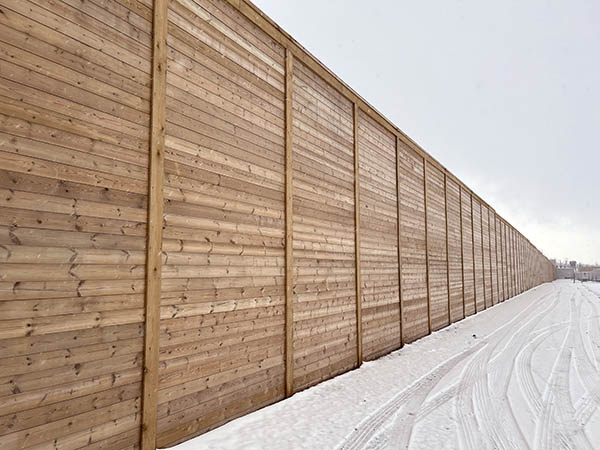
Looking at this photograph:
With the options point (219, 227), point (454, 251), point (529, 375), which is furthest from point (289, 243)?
point (454, 251)

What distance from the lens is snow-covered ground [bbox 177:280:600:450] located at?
12.7 ft

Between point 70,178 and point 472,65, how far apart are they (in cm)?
4799

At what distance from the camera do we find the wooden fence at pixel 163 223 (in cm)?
280

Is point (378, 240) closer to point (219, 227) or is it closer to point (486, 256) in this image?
point (219, 227)

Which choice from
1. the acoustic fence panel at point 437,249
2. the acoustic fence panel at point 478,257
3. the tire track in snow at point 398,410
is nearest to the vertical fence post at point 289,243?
the tire track in snow at point 398,410

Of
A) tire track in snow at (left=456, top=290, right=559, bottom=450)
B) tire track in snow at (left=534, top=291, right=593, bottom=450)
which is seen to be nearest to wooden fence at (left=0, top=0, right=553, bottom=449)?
tire track in snow at (left=456, top=290, right=559, bottom=450)

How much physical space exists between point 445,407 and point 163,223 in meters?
4.13

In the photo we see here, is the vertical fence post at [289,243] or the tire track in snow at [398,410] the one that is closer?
the tire track in snow at [398,410]

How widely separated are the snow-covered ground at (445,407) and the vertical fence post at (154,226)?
2.06 feet

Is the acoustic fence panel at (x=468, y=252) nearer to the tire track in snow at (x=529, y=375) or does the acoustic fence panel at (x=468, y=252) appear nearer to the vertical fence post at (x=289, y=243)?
the tire track in snow at (x=529, y=375)

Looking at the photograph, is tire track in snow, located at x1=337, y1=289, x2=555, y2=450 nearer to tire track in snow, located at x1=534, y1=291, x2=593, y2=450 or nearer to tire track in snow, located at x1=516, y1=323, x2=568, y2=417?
tire track in snow, located at x1=516, y1=323, x2=568, y2=417

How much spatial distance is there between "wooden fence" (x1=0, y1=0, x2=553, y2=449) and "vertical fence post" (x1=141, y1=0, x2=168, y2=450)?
2 cm

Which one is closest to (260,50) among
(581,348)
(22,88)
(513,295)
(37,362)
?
(22,88)

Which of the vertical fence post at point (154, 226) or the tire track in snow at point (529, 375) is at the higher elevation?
the vertical fence post at point (154, 226)
